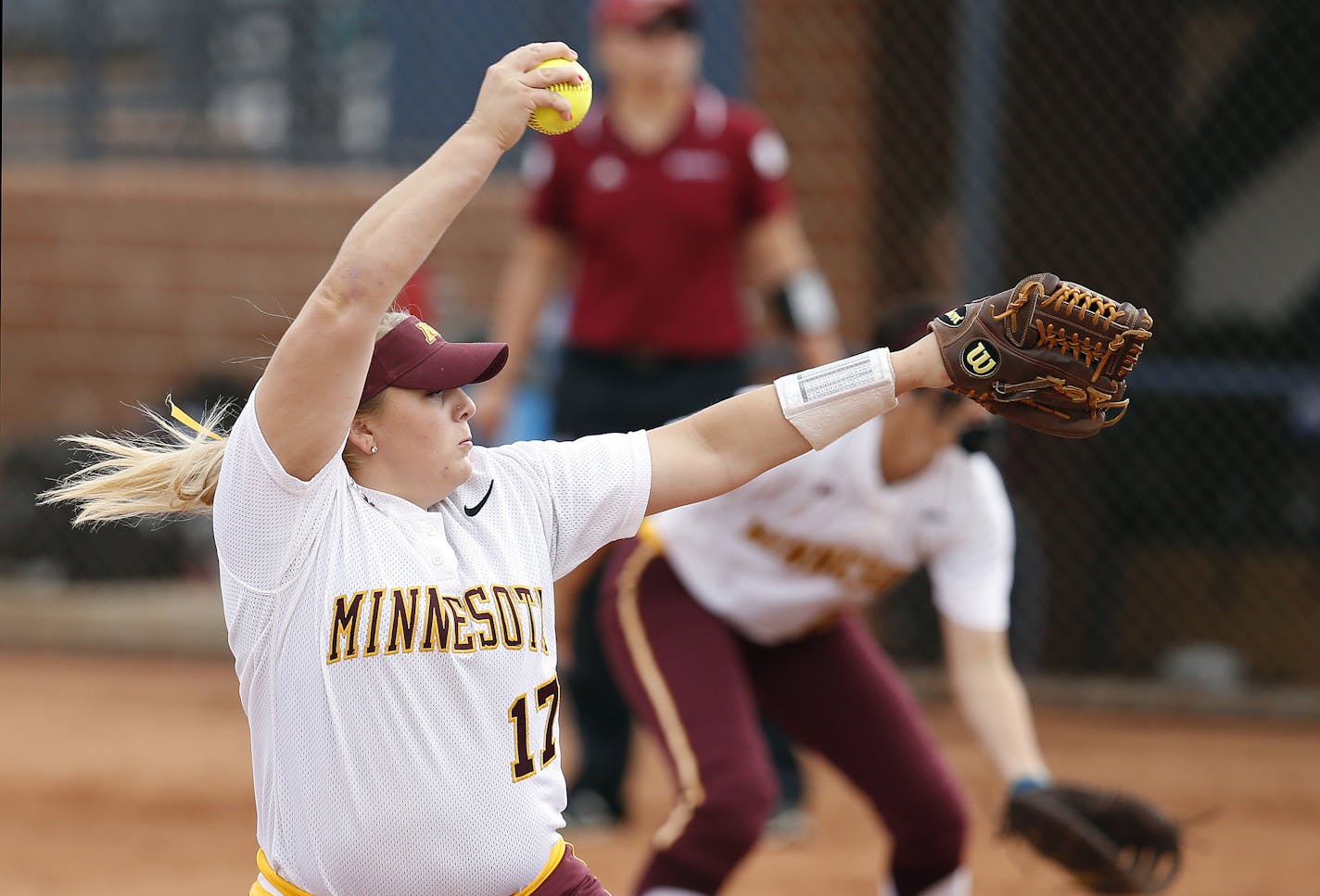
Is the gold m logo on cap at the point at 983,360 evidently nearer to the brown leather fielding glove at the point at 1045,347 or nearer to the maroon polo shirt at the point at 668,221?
the brown leather fielding glove at the point at 1045,347

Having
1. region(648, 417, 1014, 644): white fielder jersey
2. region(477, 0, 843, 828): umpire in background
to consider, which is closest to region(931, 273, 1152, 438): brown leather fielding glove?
region(648, 417, 1014, 644): white fielder jersey

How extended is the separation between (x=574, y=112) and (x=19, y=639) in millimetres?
6841

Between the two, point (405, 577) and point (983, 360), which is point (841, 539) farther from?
point (405, 577)

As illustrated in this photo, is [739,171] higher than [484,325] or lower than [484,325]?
higher

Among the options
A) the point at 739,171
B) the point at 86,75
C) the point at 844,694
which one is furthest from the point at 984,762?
the point at 86,75

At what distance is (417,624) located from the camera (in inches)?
101

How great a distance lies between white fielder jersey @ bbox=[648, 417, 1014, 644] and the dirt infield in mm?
1349

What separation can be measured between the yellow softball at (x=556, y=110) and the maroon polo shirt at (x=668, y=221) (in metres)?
3.29

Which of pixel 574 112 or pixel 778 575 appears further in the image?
pixel 778 575

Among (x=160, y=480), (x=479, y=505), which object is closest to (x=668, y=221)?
(x=479, y=505)

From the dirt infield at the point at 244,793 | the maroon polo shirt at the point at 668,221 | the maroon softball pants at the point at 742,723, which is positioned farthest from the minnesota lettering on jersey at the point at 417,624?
the maroon polo shirt at the point at 668,221

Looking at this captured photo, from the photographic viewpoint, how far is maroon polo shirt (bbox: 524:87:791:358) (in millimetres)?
5840

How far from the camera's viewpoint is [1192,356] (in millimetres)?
8258

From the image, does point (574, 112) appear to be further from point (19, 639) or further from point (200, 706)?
point (19, 639)
